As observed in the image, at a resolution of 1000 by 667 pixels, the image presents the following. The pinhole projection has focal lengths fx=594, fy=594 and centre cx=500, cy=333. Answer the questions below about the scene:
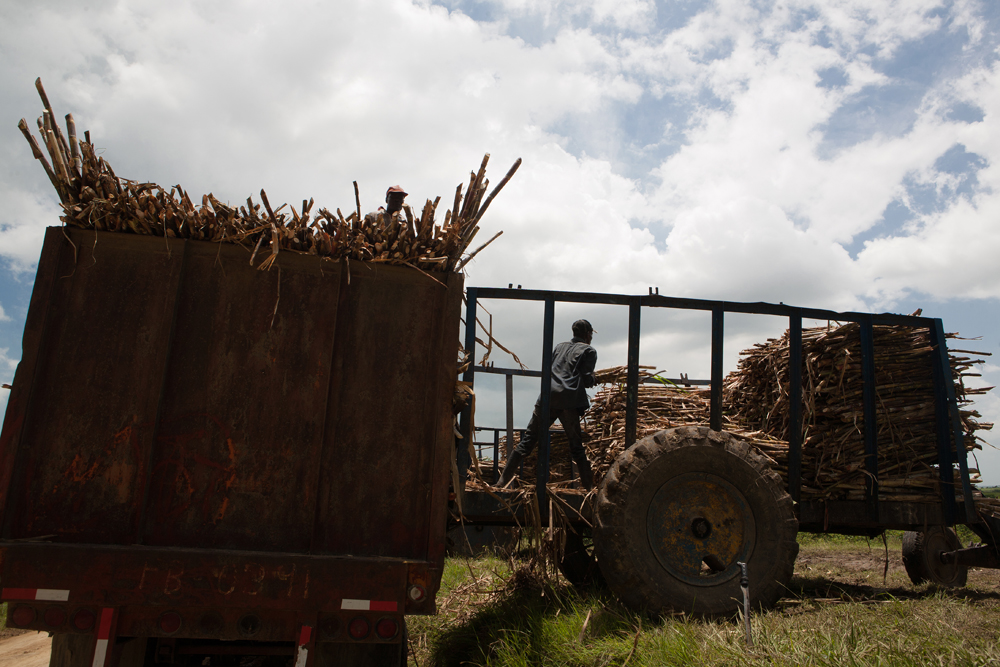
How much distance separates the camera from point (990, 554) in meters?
5.60

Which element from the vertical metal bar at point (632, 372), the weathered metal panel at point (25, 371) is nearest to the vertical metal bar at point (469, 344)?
the vertical metal bar at point (632, 372)

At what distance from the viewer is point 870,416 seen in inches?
199

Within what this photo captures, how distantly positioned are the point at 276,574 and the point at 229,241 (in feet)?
5.17

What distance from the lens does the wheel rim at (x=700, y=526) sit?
4320 mm

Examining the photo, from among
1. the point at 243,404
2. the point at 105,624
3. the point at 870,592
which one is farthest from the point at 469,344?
the point at 870,592

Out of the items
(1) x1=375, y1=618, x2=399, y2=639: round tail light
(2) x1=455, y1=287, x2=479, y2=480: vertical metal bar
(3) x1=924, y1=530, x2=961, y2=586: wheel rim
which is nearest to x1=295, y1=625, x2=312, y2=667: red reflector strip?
(1) x1=375, y1=618, x2=399, y2=639: round tail light

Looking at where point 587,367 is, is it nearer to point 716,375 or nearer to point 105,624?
point 716,375

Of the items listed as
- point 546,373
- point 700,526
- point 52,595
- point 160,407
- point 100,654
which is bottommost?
point 100,654

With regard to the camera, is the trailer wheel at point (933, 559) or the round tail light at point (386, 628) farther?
the trailer wheel at point (933, 559)

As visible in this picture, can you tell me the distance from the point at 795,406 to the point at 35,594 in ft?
16.7

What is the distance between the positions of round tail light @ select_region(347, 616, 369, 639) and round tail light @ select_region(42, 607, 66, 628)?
1.17m

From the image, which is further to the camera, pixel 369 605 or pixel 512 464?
pixel 512 464

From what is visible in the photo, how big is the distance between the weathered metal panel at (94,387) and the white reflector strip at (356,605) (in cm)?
100

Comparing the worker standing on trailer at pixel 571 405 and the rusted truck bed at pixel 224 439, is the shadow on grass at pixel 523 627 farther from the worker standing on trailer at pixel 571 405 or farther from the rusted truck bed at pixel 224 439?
the rusted truck bed at pixel 224 439
